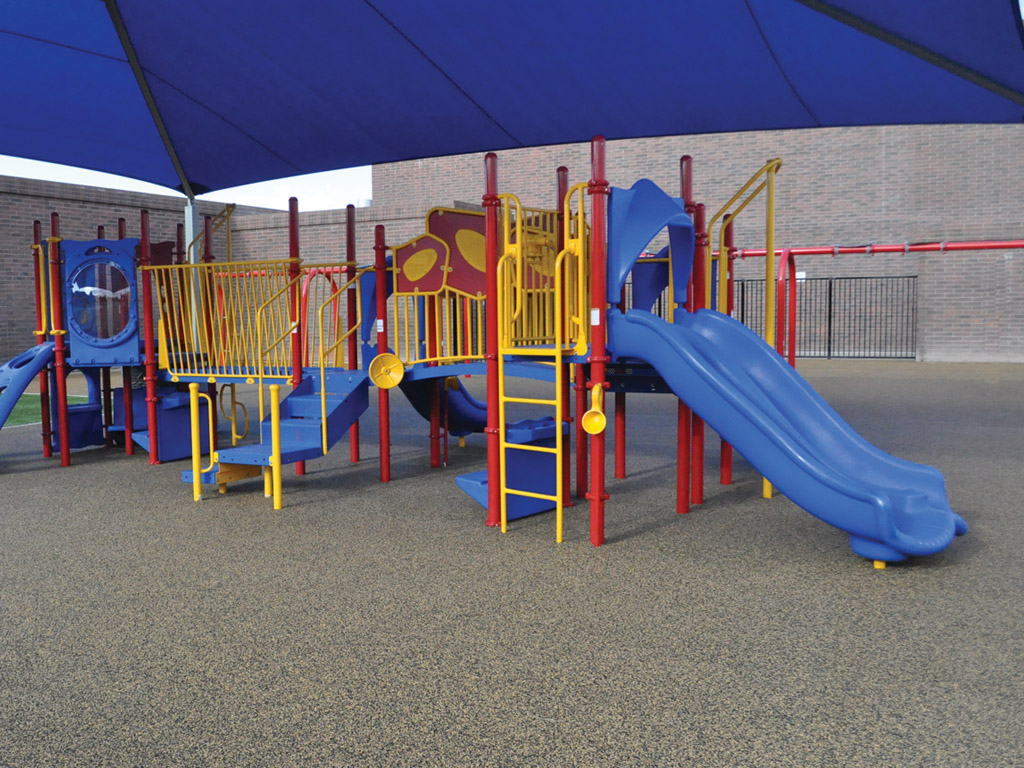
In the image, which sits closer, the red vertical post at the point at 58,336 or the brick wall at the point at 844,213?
the red vertical post at the point at 58,336

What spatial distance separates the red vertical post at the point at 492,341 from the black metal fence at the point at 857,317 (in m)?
16.2

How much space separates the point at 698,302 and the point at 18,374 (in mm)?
6519

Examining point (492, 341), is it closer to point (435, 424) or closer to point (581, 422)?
point (581, 422)

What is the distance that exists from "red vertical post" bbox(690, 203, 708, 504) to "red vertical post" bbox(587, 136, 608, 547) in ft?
4.18

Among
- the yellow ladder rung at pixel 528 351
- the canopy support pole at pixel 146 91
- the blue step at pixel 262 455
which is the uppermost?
the canopy support pole at pixel 146 91

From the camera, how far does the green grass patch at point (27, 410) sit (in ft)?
→ 36.7

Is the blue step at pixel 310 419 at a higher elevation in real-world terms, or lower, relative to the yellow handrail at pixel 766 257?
lower

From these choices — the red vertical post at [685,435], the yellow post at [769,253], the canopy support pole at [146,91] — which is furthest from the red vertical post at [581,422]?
the canopy support pole at [146,91]

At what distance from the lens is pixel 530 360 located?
5.91m

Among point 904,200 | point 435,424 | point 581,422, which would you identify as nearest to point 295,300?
point 435,424

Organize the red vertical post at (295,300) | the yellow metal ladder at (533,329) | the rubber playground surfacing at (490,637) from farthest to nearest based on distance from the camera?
the red vertical post at (295,300) → the yellow metal ladder at (533,329) → the rubber playground surfacing at (490,637)

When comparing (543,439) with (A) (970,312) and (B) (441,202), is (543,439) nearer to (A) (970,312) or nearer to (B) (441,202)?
(A) (970,312)

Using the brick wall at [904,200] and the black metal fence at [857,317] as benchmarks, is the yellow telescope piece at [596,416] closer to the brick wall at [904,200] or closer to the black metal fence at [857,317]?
the black metal fence at [857,317]

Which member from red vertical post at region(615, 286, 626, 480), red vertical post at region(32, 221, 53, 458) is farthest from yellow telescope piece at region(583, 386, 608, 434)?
red vertical post at region(32, 221, 53, 458)
